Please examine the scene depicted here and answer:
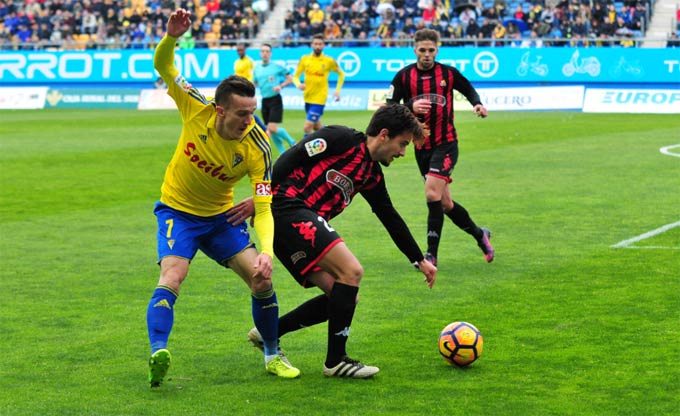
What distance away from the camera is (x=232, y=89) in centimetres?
641

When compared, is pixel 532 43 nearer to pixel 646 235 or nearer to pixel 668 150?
pixel 668 150

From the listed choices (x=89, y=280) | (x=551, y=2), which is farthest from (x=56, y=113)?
(x=89, y=280)

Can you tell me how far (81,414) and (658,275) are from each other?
19.5ft

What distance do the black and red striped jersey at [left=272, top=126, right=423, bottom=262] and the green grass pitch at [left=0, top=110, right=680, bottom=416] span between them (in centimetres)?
108

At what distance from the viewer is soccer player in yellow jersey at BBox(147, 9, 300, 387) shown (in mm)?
6473

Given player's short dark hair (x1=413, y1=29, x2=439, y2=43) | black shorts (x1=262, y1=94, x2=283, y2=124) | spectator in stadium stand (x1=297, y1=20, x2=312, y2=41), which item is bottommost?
spectator in stadium stand (x1=297, y1=20, x2=312, y2=41)

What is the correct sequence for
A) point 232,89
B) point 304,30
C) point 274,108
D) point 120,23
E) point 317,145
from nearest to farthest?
point 232,89
point 317,145
point 274,108
point 304,30
point 120,23

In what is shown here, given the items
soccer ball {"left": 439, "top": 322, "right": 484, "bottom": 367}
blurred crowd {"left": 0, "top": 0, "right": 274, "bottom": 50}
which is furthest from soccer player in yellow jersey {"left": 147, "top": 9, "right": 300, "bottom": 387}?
blurred crowd {"left": 0, "top": 0, "right": 274, "bottom": 50}

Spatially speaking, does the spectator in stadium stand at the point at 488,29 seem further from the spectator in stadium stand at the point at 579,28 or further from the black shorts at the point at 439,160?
the black shorts at the point at 439,160

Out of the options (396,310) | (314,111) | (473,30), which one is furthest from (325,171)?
(473,30)

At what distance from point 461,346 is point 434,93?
4.84 metres

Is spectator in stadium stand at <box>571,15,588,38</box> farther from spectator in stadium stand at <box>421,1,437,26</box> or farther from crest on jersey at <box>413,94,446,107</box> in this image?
crest on jersey at <box>413,94,446,107</box>

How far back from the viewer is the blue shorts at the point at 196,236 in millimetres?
6773

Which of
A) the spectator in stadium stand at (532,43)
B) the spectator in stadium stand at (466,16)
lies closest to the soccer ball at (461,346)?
the spectator in stadium stand at (532,43)
